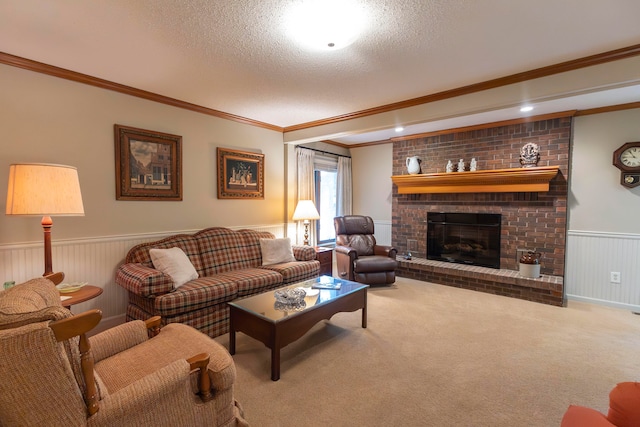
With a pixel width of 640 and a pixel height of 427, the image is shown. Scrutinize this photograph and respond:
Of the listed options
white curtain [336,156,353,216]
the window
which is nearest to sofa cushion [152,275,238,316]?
the window

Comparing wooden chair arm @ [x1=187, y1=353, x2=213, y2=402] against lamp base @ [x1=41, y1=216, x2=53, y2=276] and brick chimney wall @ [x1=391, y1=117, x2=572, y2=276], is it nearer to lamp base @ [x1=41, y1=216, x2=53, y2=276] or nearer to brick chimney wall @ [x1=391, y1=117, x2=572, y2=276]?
lamp base @ [x1=41, y1=216, x2=53, y2=276]

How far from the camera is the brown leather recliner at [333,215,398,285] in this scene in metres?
4.36

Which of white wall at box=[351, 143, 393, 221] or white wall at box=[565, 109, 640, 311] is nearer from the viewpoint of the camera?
white wall at box=[565, 109, 640, 311]

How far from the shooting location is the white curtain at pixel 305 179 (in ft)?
16.8

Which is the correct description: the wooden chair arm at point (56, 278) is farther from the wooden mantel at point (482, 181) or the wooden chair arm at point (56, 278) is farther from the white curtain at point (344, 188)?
the white curtain at point (344, 188)

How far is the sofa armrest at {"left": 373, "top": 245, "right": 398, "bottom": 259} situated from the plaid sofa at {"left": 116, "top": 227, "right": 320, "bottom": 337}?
120 centimetres

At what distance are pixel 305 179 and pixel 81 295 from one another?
3.57 m

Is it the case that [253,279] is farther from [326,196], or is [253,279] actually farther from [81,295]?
[326,196]

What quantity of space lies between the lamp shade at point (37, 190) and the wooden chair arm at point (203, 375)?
5.08ft

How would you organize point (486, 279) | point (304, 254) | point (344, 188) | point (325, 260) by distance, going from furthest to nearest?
point (344, 188), point (325, 260), point (486, 279), point (304, 254)

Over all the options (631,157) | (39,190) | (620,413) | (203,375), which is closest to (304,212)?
(39,190)

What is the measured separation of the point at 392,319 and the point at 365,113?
250 centimetres

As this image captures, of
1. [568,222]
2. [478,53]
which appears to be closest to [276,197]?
[478,53]

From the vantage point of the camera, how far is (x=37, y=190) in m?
2.02
